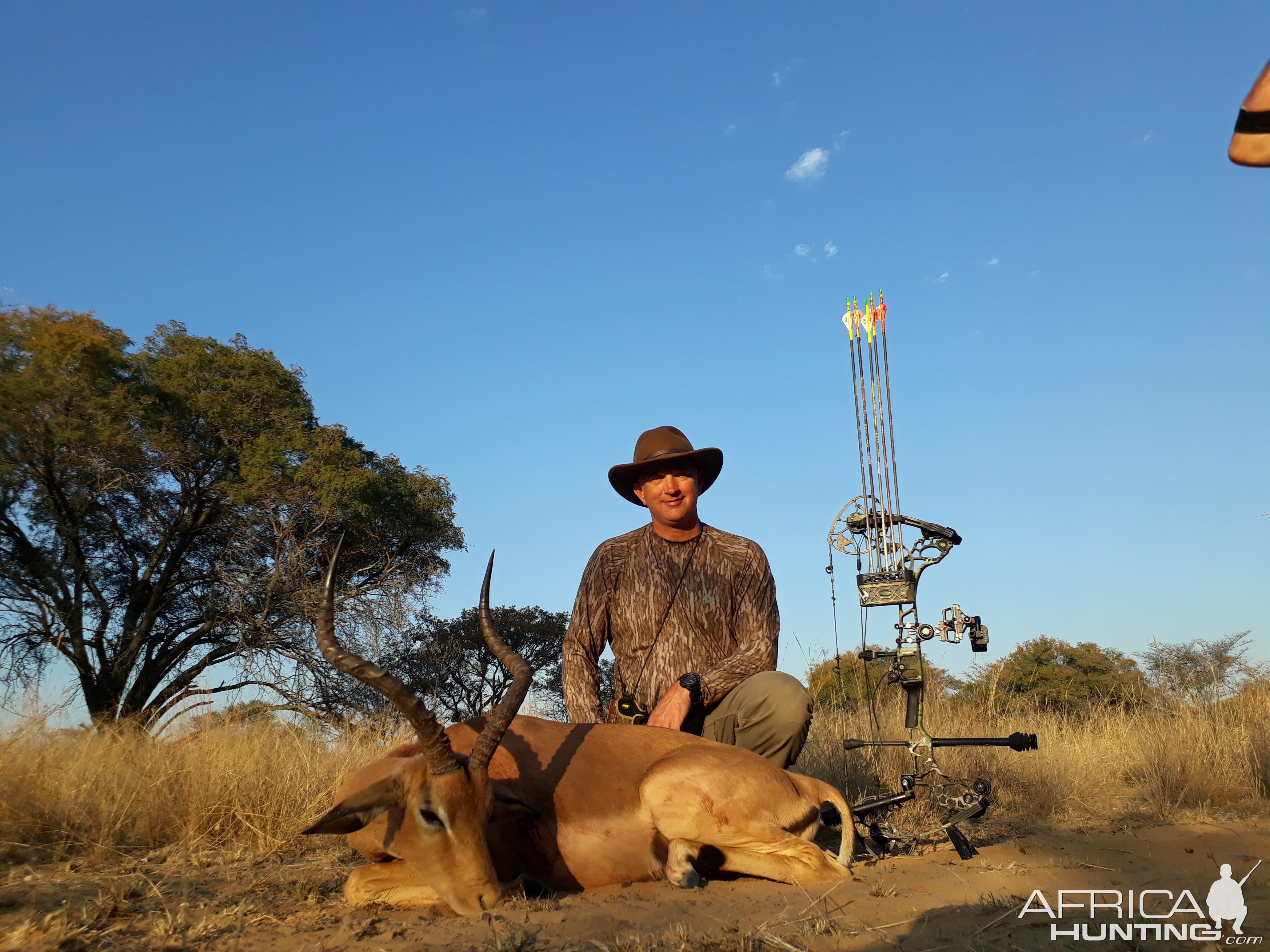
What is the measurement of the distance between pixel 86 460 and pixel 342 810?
13.5m

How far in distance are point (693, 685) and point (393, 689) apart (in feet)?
6.92

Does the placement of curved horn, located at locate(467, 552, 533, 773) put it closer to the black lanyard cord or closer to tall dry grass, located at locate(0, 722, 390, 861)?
the black lanyard cord

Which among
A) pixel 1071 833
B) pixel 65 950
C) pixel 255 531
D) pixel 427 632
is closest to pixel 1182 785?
pixel 1071 833

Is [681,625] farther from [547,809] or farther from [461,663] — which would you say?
[461,663]

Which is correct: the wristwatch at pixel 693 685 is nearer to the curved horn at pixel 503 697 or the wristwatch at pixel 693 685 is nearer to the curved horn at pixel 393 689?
the curved horn at pixel 503 697

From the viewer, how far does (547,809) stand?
12.7ft

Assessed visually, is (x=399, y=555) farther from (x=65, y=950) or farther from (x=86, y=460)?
(x=65, y=950)

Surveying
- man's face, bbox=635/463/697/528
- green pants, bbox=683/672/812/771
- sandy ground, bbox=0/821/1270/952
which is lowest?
sandy ground, bbox=0/821/1270/952

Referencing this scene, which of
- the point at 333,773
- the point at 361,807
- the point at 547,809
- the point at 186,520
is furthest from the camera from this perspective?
the point at 186,520

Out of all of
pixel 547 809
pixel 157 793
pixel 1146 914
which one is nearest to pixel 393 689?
pixel 547 809

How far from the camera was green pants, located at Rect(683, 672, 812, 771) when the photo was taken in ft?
16.1

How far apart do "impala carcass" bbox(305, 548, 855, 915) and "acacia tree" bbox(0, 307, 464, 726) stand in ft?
40.2

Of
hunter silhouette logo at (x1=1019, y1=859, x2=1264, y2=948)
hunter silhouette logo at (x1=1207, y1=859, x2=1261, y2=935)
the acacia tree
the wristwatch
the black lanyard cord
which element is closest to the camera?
hunter silhouette logo at (x1=1019, y1=859, x2=1264, y2=948)

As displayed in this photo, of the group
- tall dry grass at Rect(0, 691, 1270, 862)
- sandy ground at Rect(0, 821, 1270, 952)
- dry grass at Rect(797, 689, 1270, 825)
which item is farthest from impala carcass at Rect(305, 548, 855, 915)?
dry grass at Rect(797, 689, 1270, 825)
